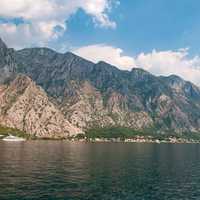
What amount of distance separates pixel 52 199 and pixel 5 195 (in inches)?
478

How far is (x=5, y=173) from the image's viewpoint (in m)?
120

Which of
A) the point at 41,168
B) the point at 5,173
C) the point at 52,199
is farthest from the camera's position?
the point at 41,168

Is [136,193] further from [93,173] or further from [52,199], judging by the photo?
[93,173]

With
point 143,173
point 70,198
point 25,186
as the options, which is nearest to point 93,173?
point 143,173

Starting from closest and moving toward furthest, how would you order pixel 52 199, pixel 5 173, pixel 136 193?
pixel 52 199, pixel 136 193, pixel 5 173

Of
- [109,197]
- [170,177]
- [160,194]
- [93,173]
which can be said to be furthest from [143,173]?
[109,197]

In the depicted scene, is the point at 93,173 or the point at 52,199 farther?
the point at 93,173

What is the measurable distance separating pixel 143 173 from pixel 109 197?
48230mm

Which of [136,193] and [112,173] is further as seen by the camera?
[112,173]

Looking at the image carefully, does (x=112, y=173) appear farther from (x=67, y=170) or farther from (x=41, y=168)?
(x=41, y=168)

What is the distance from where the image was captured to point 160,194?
307 feet

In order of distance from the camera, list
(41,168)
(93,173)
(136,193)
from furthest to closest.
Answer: (41,168)
(93,173)
(136,193)

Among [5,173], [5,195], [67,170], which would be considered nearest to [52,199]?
[5,195]

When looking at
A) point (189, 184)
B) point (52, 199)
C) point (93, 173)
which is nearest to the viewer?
point (52, 199)
